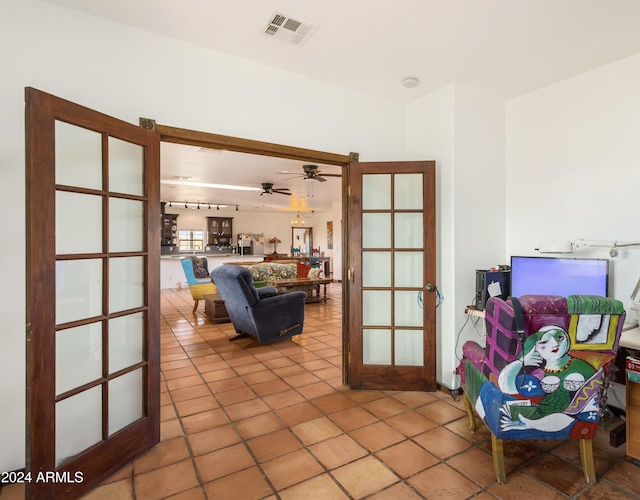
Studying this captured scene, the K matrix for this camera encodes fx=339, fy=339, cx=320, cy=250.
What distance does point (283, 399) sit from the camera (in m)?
2.97

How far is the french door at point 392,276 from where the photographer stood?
3072 mm

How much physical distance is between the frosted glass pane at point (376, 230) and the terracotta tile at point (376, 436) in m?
1.51

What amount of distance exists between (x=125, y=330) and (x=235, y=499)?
3.84ft

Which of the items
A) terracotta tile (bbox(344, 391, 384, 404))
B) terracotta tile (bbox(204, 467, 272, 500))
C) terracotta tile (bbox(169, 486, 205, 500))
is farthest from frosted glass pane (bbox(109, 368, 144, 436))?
terracotta tile (bbox(344, 391, 384, 404))

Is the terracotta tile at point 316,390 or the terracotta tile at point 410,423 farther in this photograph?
the terracotta tile at point 316,390

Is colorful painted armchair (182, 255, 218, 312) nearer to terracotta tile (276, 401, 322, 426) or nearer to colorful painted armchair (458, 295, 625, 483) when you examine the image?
terracotta tile (276, 401, 322, 426)

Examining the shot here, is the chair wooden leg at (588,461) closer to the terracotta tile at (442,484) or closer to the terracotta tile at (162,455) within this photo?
the terracotta tile at (442,484)

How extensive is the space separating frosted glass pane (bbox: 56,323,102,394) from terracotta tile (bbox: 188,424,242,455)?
2.67 feet

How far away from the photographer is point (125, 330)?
2.13 meters

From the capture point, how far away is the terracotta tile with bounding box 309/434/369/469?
210cm

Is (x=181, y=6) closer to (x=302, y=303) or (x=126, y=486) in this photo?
(x=126, y=486)

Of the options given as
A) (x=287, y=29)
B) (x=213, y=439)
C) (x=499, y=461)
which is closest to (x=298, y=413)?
(x=213, y=439)

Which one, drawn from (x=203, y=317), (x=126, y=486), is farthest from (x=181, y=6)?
(x=203, y=317)

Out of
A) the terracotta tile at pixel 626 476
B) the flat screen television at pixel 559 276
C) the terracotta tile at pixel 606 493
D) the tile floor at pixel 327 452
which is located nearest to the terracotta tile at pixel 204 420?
the tile floor at pixel 327 452
